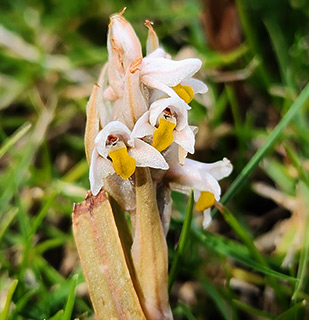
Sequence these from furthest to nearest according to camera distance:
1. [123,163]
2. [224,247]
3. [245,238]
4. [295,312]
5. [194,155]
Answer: [194,155] < [224,247] < [245,238] < [295,312] < [123,163]

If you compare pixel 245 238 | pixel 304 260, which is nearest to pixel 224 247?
pixel 245 238

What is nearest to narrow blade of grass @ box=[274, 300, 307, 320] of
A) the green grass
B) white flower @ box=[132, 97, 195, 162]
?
the green grass

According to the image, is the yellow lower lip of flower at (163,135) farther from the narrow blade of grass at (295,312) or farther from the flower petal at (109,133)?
the narrow blade of grass at (295,312)

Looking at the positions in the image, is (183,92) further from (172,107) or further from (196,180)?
(196,180)

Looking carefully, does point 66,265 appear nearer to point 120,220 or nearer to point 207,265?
point 207,265

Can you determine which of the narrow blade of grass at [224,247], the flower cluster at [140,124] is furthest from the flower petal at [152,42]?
the narrow blade of grass at [224,247]

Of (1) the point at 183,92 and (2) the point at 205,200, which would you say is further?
(2) the point at 205,200

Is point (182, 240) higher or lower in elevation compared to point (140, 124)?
lower
